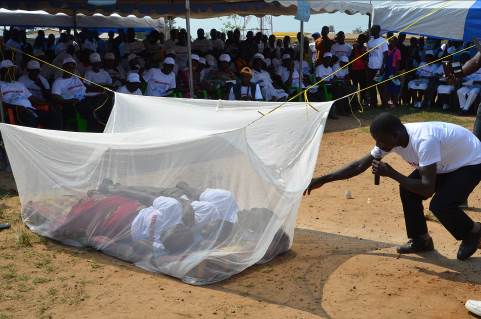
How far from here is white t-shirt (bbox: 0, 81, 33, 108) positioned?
297 inches

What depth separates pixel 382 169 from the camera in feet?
12.9

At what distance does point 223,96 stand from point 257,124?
5.65m

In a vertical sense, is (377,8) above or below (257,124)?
above

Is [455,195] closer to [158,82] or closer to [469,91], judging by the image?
[158,82]

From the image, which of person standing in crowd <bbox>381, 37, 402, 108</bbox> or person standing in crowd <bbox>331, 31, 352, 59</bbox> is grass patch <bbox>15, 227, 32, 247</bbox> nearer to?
person standing in crowd <bbox>331, 31, 352, 59</bbox>

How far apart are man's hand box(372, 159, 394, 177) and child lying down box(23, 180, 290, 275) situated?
0.81 m

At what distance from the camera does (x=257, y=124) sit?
4.67 metres

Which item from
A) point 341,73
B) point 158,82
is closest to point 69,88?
point 158,82

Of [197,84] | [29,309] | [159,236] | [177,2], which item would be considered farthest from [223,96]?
Result: [29,309]

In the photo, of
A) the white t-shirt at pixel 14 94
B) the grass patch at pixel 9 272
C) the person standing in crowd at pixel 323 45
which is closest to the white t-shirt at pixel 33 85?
the white t-shirt at pixel 14 94

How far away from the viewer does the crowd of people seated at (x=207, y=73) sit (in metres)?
8.63

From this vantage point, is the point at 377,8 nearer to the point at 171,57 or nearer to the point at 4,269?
the point at 171,57

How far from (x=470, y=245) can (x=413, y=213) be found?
0.46 metres

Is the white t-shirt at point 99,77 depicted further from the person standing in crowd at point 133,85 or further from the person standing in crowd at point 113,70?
the person standing in crowd at point 133,85
